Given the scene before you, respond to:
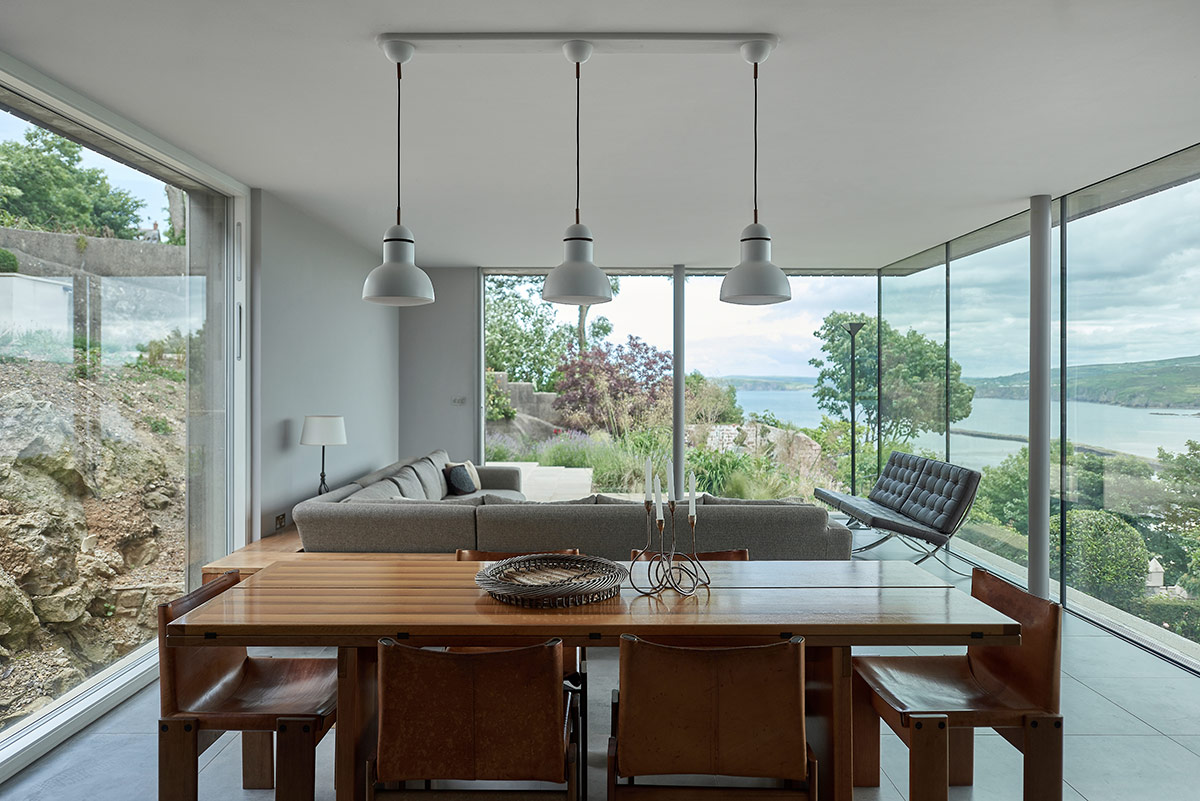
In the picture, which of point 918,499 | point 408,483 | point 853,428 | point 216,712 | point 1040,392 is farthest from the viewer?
point 853,428

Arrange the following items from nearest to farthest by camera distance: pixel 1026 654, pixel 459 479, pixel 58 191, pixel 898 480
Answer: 1. pixel 1026 654
2. pixel 58 191
3. pixel 898 480
4. pixel 459 479

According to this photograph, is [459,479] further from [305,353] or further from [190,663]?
[190,663]

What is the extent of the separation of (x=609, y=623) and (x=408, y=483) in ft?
11.9

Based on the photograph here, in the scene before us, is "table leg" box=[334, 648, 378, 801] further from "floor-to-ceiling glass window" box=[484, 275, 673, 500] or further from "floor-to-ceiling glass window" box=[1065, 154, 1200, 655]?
"floor-to-ceiling glass window" box=[484, 275, 673, 500]

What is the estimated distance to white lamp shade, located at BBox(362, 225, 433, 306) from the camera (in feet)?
8.93

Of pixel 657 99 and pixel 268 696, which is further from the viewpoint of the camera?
pixel 657 99

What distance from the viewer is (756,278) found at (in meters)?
2.61

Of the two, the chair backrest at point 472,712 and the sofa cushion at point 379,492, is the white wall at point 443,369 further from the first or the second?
the chair backrest at point 472,712

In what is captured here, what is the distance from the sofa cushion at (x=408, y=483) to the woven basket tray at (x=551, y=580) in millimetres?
2736

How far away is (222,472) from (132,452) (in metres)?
0.84

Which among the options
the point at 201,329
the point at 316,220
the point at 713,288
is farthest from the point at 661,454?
the point at 201,329

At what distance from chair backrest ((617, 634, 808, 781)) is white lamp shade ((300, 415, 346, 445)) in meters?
3.55

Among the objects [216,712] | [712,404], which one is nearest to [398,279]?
[216,712]

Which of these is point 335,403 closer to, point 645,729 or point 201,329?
point 201,329
